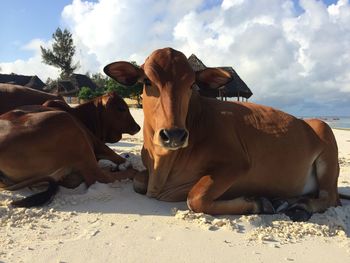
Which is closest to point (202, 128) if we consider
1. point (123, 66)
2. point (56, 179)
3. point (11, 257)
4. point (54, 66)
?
point (123, 66)

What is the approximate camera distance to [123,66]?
5086mm

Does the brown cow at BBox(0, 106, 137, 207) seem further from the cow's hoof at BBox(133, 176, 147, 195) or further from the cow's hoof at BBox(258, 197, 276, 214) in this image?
the cow's hoof at BBox(258, 197, 276, 214)

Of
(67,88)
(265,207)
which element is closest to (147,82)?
(265,207)

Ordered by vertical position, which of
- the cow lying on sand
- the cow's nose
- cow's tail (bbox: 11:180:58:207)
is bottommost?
cow's tail (bbox: 11:180:58:207)

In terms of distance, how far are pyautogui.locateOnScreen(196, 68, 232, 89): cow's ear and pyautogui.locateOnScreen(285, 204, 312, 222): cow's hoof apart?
1.51 metres

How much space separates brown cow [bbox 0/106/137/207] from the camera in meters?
4.80

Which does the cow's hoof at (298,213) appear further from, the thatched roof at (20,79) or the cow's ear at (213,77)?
the thatched roof at (20,79)

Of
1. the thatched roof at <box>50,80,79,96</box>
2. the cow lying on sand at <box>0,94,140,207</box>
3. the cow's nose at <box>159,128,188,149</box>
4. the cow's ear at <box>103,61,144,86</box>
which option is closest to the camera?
the cow's nose at <box>159,128,188,149</box>

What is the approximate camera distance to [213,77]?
16.9ft

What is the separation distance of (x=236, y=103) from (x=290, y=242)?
2.33 meters

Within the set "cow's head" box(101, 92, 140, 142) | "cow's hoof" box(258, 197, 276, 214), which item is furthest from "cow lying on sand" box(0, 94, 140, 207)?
"cow's head" box(101, 92, 140, 142)

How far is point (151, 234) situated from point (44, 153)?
1.72 m

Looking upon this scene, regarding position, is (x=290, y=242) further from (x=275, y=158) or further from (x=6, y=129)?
(x=6, y=129)

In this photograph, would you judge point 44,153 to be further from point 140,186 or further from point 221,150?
point 221,150
